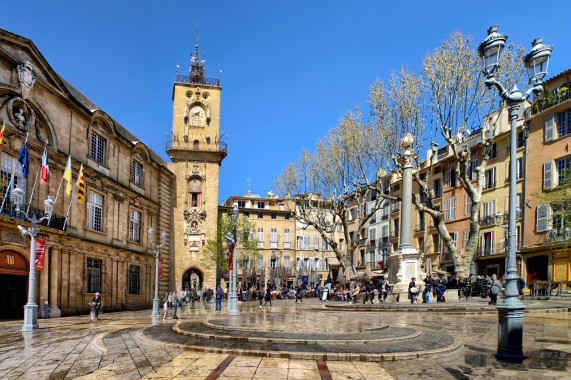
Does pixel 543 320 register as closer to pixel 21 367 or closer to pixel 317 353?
pixel 317 353

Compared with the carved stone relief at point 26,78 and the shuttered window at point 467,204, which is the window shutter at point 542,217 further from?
the carved stone relief at point 26,78

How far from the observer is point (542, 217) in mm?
31359

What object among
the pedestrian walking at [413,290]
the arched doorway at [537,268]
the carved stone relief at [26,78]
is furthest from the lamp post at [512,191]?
the arched doorway at [537,268]

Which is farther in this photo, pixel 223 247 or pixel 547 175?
pixel 223 247

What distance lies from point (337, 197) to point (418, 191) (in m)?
13.7

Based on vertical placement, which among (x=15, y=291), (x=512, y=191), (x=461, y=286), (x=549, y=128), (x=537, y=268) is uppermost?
(x=549, y=128)

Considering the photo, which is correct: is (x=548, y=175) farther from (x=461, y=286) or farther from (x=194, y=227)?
(x=194, y=227)

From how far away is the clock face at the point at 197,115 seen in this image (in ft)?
148

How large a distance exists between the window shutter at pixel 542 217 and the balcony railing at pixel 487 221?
16.1ft

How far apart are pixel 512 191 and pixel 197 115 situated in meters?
39.1

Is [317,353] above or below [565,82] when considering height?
below

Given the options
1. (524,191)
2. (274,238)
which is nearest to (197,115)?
(274,238)

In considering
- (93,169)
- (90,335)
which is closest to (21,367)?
(90,335)

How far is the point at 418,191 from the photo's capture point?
4803 centimetres
